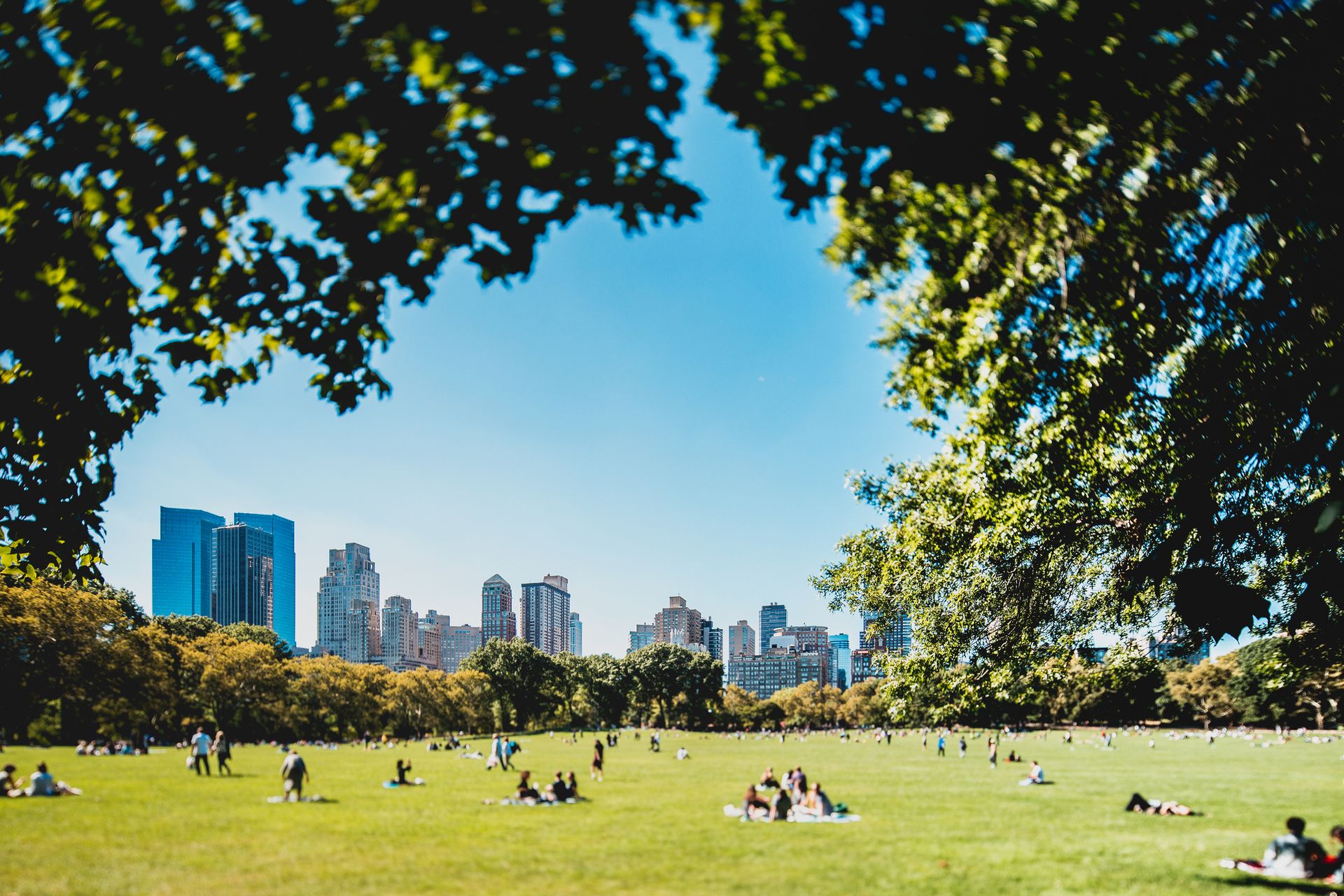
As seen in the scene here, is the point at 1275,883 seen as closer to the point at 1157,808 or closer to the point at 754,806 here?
the point at 1157,808

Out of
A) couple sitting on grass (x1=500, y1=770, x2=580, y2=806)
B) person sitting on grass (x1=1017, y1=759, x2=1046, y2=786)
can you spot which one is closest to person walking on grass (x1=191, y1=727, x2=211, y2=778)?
couple sitting on grass (x1=500, y1=770, x2=580, y2=806)

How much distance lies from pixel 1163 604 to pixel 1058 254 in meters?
8.32

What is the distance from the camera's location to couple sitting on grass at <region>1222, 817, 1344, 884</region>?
13.7 meters

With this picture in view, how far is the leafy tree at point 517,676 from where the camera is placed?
3935 inches

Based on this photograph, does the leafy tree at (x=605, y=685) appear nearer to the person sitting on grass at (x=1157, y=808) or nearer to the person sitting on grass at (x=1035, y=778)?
the person sitting on grass at (x=1035, y=778)

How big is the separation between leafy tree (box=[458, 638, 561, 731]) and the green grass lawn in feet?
218

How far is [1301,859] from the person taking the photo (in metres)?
13.9

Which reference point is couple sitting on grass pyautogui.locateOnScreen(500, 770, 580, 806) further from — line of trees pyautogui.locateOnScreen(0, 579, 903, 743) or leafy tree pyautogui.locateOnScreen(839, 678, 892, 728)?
leafy tree pyautogui.locateOnScreen(839, 678, 892, 728)

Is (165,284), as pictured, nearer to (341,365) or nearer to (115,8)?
(341,365)

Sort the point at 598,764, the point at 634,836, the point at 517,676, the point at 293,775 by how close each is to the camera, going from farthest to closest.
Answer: the point at 517,676
the point at 598,764
the point at 293,775
the point at 634,836

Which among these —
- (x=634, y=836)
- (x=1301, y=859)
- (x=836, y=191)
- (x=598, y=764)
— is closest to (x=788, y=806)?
(x=634, y=836)

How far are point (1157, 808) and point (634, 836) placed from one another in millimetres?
14761

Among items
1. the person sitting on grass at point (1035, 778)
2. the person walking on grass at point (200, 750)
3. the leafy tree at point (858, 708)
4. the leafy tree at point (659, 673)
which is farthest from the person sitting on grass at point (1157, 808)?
the leafy tree at point (858, 708)

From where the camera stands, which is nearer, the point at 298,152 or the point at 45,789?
the point at 298,152
